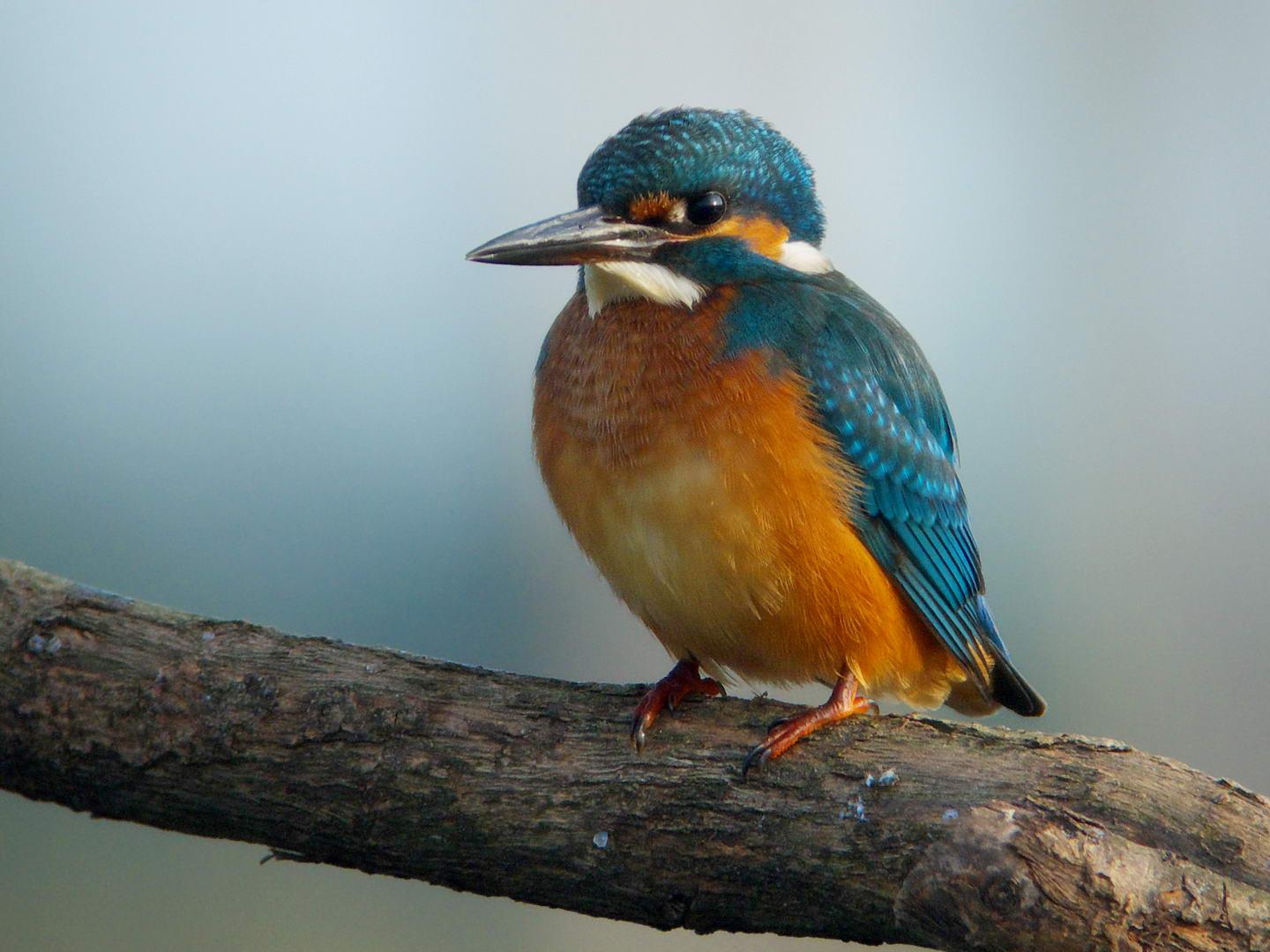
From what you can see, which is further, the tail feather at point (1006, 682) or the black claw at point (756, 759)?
the tail feather at point (1006, 682)

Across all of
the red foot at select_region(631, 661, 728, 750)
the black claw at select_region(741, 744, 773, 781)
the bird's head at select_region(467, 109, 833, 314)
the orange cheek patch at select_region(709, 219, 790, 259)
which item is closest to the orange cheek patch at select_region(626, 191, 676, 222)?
the bird's head at select_region(467, 109, 833, 314)

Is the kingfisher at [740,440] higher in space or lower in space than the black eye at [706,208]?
lower

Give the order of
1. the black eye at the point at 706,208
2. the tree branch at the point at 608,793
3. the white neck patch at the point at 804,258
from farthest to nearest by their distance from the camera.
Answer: the white neck patch at the point at 804,258 < the black eye at the point at 706,208 < the tree branch at the point at 608,793

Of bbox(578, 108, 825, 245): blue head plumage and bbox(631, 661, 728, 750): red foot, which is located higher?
bbox(578, 108, 825, 245): blue head plumage

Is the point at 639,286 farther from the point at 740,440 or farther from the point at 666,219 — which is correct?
the point at 740,440

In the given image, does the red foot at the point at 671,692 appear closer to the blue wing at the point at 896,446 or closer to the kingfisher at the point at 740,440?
the kingfisher at the point at 740,440

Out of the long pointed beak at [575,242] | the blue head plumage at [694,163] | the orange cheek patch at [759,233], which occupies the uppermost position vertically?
the blue head plumage at [694,163]

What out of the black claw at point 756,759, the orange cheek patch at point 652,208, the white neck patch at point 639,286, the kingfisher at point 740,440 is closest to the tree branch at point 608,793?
the black claw at point 756,759

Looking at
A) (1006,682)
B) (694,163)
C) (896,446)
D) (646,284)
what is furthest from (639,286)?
(1006,682)

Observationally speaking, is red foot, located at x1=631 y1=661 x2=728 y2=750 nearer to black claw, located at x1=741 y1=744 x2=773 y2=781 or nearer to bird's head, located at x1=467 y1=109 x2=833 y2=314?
black claw, located at x1=741 y1=744 x2=773 y2=781
